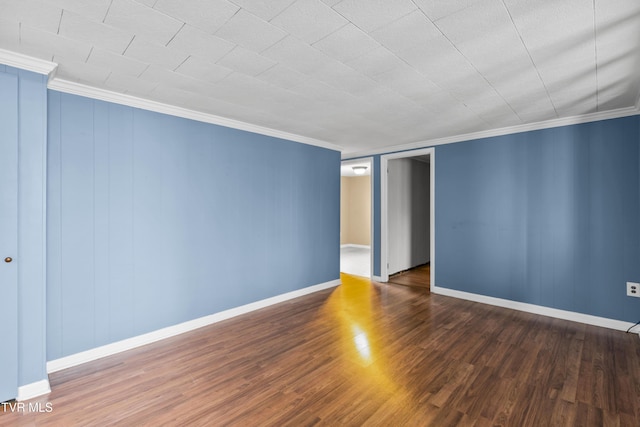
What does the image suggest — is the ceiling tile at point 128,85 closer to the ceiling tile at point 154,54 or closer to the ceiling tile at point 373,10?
the ceiling tile at point 154,54

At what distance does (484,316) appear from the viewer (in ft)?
12.5

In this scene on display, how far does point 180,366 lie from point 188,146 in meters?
2.20

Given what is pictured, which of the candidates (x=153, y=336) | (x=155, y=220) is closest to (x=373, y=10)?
(x=155, y=220)

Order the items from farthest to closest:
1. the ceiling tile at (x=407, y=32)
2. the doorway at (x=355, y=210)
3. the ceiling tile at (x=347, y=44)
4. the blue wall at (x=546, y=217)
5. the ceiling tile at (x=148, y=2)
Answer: the doorway at (x=355, y=210) < the blue wall at (x=546, y=217) < the ceiling tile at (x=347, y=44) < the ceiling tile at (x=407, y=32) < the ceiling tile at (x=148, y=2)

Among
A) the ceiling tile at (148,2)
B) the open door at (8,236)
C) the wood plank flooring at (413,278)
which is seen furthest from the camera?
the wood plank flooring at (413,278)

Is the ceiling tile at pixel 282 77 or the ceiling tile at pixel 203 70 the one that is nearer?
the ceiling tile at pixel 203 70

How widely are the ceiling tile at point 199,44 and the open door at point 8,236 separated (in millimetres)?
1227

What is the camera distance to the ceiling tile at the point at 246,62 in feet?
7.02

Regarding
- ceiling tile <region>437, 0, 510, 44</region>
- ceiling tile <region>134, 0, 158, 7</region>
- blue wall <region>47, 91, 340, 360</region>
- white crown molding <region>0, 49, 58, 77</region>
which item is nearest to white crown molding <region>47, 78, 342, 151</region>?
blue wall <region>47, 91, 340, 360</region>

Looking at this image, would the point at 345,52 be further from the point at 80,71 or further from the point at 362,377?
the point at 362,377

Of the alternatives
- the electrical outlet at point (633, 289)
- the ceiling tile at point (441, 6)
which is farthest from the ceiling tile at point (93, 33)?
the electrical outlet at point (633, 289)

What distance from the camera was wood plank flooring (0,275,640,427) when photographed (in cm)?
200

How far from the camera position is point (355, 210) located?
10383mm

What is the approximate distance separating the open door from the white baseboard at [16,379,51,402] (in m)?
0.04
